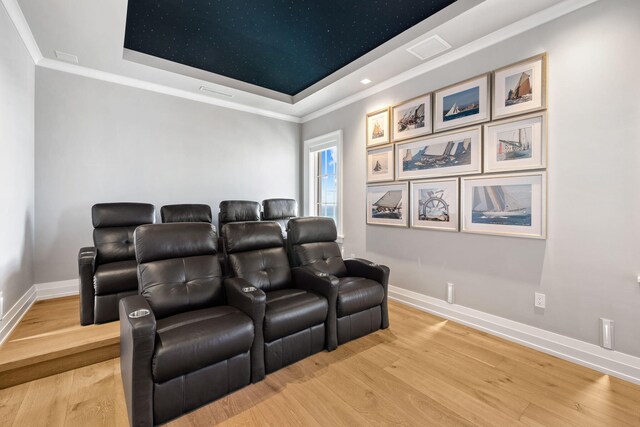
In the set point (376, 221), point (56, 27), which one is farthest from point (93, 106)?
point (376, 221)

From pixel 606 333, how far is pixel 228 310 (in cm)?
280

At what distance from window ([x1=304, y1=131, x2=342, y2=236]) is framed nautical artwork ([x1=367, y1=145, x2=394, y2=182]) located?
0.63 metres

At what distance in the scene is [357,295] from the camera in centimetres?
264

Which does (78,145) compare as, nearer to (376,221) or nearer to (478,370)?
(376,221)

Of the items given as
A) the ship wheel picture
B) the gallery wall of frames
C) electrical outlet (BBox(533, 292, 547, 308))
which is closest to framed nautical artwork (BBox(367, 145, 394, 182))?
the gallery wall of frames

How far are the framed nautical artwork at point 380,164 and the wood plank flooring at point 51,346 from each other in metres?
3.24

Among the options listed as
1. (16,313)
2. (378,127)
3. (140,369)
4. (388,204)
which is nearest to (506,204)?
(388,204)

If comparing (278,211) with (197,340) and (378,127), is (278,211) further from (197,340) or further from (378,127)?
(197,340)

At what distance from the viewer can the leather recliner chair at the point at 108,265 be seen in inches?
104

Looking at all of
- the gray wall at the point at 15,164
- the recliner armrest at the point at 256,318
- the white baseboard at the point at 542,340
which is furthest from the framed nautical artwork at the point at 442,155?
the gray wall at the point at 15,164

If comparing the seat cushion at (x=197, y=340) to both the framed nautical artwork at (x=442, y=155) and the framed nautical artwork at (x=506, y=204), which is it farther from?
the framed nautical artwork at (x=442, y=155)

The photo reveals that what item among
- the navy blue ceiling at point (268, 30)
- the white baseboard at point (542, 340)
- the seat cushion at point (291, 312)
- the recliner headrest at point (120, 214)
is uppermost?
the navy blue ceiling at point (268, 30)

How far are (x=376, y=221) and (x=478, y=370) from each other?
6.78ft

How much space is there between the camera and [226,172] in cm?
462
